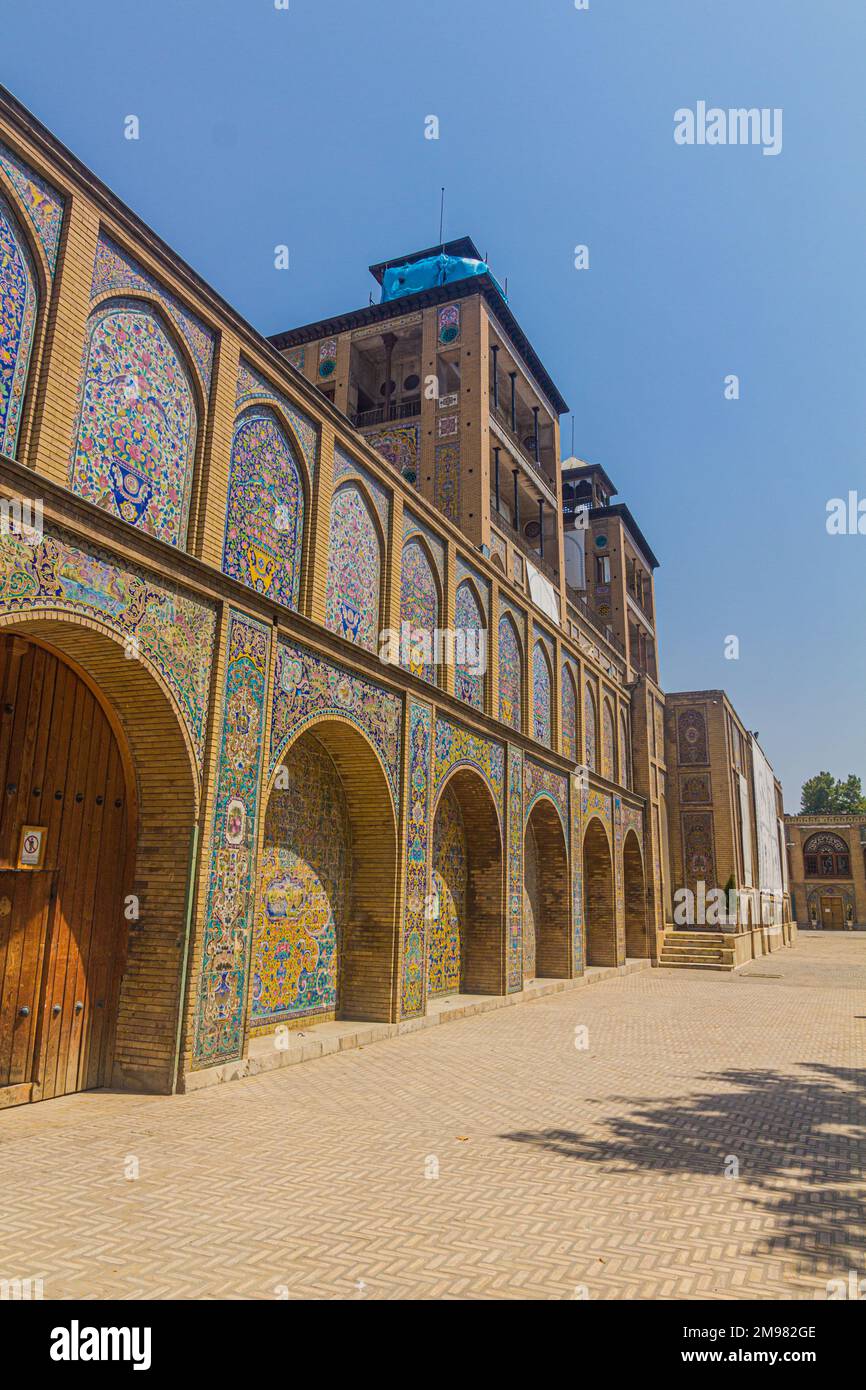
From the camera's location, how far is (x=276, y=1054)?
827 cm

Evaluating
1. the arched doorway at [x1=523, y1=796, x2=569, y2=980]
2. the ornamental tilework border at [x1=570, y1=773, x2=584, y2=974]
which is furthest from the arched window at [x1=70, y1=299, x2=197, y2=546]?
the ornamental tilework border at [x1=570, y1=773, x2=584, y2=974]

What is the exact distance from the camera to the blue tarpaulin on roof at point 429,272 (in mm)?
A: 25359

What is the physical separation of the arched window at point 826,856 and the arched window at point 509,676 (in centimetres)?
4672

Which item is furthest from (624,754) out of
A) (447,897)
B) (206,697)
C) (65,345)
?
(65,345)

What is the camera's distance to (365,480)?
1112cm

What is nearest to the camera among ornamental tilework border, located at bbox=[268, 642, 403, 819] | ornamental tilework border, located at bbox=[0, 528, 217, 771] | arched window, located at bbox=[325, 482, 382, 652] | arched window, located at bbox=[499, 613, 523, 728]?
ornamental tilework border, located at bbox=[0, 528, 217, 771]

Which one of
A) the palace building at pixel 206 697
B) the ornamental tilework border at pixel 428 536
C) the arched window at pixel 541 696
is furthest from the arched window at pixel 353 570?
the arched window at pixel 541 696

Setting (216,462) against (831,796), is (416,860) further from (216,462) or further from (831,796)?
(831,796)

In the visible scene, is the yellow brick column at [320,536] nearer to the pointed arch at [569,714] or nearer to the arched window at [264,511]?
the arched window at [264,511]

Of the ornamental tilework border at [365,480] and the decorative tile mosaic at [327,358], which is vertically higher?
the decorative tile mosaic at [327,358]

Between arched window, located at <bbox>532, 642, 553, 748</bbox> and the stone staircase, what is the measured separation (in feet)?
30.7

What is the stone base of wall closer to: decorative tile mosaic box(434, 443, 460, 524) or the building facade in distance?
decorative tile mosaic box(434, 443, 460, 524)

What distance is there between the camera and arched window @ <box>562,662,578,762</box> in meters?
19.5
